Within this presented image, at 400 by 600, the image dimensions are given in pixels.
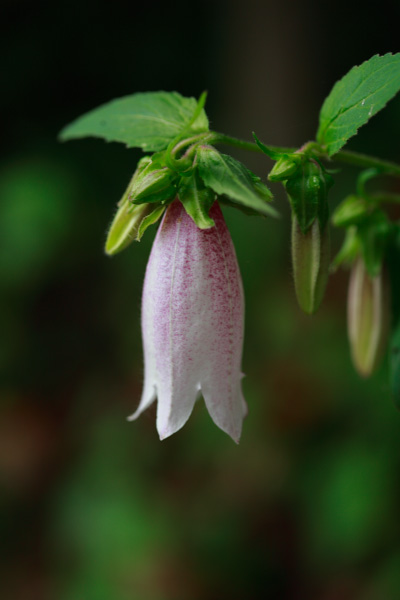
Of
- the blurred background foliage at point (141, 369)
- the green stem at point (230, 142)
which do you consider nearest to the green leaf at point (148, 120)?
the green stem at point (230, 142)

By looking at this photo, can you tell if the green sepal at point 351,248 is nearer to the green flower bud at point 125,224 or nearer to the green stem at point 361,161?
the green stem at point 361,161

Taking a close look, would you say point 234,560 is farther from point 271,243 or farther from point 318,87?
point 318,87

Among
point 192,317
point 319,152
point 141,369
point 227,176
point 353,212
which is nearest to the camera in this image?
point 227,176

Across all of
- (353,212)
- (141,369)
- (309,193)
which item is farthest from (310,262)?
(141,369)

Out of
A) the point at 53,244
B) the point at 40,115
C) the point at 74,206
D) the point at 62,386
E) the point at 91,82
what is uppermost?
the point at 91,82

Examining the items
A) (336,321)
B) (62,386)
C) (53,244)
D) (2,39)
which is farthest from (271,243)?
(2,39)

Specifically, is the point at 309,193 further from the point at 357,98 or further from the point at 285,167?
the point at 357,98
